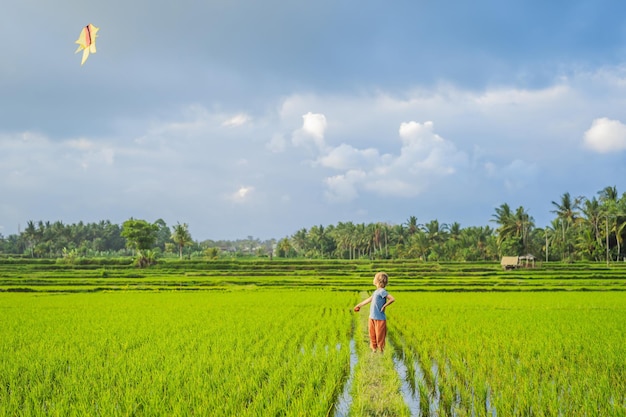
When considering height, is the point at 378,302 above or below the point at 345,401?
above

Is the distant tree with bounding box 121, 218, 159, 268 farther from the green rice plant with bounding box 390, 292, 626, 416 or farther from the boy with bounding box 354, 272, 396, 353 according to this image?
the boy with bounding box 354, 272, 396, 353

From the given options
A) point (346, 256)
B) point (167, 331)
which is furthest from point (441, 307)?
point (346, 256)

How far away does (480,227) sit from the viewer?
5512 centimetres

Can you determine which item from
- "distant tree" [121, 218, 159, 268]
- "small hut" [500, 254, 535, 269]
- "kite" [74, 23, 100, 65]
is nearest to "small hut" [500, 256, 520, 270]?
"small hut" [500, 254, 535, 269]

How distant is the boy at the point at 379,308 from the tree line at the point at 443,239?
35.3 metres

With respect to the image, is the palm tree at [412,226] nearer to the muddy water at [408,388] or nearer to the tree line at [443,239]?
the tree line at [443,239]

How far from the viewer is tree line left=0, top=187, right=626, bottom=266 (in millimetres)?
43344

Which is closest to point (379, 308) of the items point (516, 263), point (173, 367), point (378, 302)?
point (378, 302)

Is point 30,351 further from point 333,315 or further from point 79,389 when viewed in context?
point 333,315

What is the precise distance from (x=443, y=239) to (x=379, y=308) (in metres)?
50.5

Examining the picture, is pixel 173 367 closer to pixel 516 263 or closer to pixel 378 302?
pixel 378 302

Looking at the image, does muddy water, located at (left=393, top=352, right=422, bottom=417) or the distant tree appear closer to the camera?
muddy water, located at (left=393, top=352, right=422, bottom=417)

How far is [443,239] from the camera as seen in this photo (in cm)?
5469

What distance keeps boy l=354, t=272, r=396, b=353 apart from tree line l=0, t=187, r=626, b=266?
116 feet
